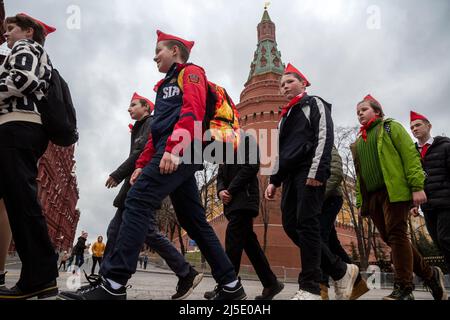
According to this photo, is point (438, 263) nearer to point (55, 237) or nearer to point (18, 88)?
point (18, 88)

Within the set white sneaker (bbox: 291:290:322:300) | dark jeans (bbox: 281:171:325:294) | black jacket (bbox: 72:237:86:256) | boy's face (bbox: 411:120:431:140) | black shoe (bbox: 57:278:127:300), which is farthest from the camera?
black jacket (bbox: 72:237:86:256)

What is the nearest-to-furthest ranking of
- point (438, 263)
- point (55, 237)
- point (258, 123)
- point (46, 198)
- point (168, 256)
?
point (168, 256) → point (438, 263) → point (258, 123) → point (46, 198) → point (55, 237)

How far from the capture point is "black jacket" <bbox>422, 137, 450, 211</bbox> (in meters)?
3.98

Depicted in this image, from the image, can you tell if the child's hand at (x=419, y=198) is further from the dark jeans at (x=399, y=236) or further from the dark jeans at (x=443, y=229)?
the dark jeans at (x=443, y=229)

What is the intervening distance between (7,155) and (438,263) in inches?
832

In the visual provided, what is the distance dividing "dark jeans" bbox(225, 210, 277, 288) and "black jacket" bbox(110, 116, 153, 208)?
1.33 meters

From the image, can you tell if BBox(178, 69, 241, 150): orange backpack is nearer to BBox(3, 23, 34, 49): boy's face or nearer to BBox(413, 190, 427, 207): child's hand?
BBox(3, 23, 34, 49): boy's face

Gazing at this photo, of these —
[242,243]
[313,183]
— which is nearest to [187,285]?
[242,243]

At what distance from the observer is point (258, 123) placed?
3978 centimetres

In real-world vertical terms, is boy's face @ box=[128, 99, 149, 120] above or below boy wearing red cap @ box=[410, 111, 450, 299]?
above

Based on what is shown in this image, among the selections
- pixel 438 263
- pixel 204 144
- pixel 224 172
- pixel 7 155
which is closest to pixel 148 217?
pixel 204 144

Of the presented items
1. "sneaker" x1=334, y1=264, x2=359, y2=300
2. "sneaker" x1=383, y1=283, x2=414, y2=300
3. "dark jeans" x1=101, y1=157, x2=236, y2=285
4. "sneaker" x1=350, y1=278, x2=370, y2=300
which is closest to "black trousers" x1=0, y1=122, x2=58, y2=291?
"dark jeans" x1=101, y1=157, x2=236, y2=285

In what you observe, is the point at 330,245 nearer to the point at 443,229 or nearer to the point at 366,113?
the point at 443,229

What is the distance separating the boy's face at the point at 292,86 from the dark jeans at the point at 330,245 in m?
1.44
